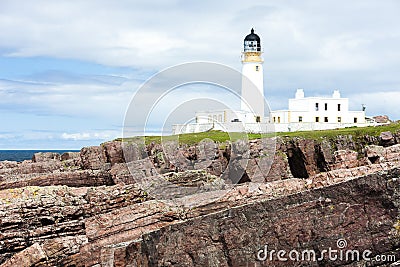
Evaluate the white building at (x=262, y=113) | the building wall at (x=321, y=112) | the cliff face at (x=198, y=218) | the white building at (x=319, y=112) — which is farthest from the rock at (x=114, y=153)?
the building wall at (x=321, y=112)

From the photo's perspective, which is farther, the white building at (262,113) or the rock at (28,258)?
the white building at (262,113)

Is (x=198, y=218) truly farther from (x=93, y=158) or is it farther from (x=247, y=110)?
(x=247, y=110)

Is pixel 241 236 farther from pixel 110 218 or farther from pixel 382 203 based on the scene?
pixel 110 218

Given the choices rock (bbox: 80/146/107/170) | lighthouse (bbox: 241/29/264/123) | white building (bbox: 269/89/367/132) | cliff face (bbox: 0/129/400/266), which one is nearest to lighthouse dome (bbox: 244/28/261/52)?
lighthouse (bbox: 241/29/264/123)

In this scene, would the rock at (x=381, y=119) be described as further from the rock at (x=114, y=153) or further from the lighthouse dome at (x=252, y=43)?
the rock at (x=114, y=153)

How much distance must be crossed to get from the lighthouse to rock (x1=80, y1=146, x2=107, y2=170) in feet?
106

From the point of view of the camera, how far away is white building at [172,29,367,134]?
7125cm

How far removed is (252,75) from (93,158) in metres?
39.3

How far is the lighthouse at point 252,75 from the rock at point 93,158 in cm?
3237

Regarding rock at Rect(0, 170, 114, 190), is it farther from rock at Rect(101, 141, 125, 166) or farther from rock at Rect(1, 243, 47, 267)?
rock at Rect(1, 243, 47, 267)

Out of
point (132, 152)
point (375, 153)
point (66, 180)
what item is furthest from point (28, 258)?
point (132, 152)

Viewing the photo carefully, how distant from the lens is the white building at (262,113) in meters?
71.2

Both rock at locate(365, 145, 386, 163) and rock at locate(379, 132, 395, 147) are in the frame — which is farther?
rock at locate(379, 132, 395, 147)

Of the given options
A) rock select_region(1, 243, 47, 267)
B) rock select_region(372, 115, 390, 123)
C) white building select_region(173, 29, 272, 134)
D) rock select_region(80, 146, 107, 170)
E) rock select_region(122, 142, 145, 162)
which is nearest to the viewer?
rock select_region(1, 243, 47, 267)
